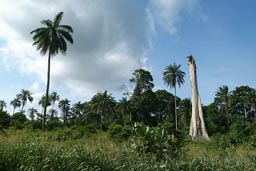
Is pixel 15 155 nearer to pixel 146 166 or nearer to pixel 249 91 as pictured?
pixel 146 166

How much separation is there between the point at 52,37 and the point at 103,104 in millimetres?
28102

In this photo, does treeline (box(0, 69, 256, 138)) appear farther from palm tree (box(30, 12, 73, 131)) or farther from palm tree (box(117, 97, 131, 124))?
palm tree (box(30, 12, 73, 131))

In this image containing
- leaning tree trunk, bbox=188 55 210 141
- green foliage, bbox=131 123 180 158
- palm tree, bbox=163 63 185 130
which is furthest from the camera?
palm tree, bbox=163 63 185 130

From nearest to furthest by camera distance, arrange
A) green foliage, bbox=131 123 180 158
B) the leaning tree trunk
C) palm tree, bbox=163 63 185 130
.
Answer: green foliage, bbox=131 123 180 158
the leaning tree trunk
palm tree, bbox=163 63 185 130

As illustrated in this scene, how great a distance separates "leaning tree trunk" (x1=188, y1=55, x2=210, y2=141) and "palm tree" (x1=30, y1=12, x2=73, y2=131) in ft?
45.5

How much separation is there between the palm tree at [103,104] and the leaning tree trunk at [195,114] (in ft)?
105

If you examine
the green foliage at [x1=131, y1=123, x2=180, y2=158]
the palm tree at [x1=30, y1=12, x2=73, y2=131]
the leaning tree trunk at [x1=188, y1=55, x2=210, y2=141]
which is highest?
the palm tree at [x1=30, y1=12, x2=73, y2=131]

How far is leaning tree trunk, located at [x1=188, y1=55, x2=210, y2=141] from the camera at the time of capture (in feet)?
95.3

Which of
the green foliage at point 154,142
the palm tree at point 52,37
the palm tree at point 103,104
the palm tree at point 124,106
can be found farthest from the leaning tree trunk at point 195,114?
the palm tree at point 103,104

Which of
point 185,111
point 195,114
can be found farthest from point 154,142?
point 185,111

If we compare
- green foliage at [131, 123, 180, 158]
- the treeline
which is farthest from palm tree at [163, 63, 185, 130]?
green foliage at [131, 123, 180, 158]

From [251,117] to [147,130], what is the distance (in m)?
64.8

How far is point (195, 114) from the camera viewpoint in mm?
29938

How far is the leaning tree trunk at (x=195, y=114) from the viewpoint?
29052mm
